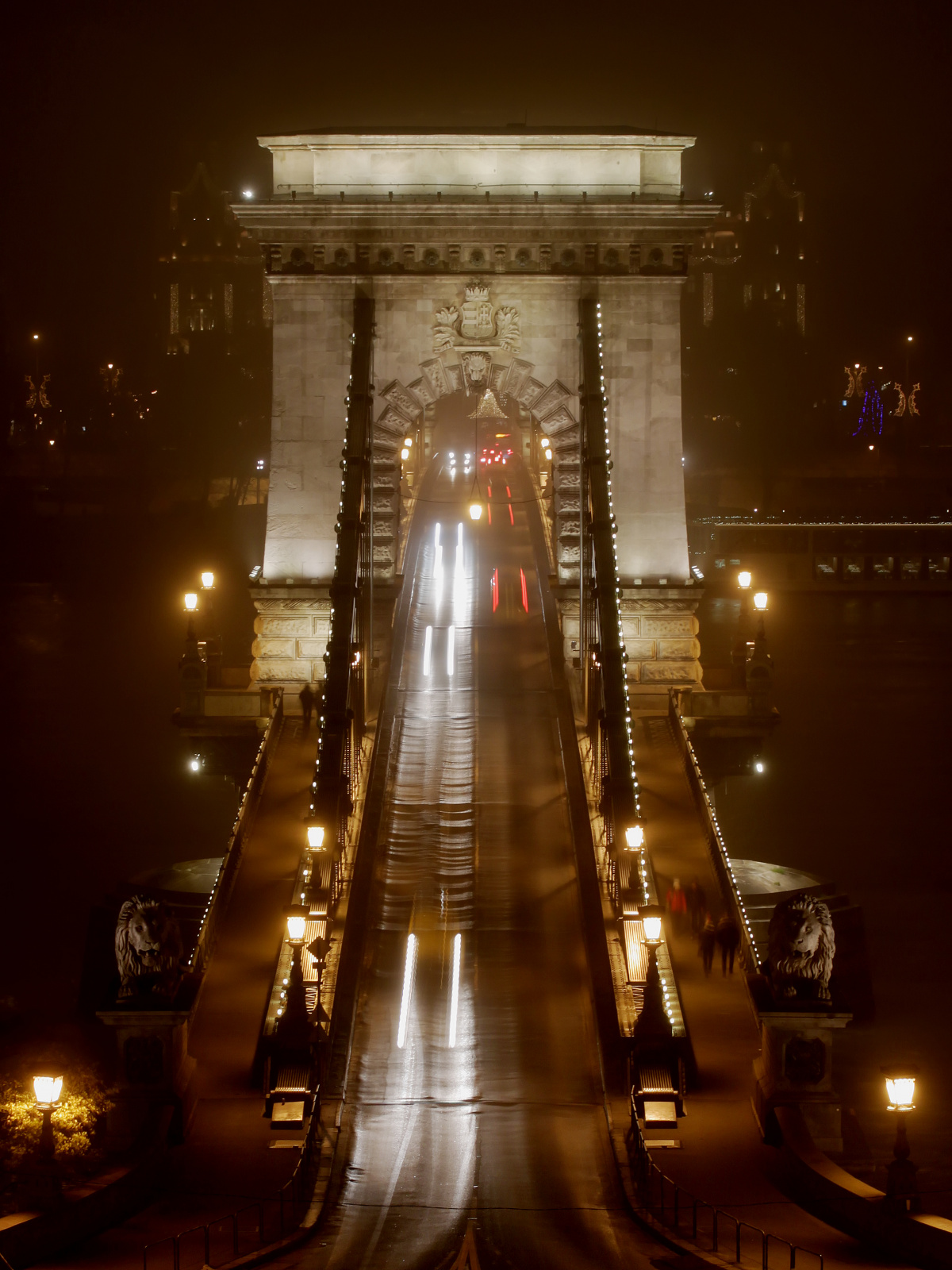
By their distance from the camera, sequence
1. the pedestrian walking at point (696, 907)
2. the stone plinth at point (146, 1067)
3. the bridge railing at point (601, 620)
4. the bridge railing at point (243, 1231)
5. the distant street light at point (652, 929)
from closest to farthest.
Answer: the bridge railing at point (243, 1231) < the stone plinth at point (146, 1067) < the distant street light at point (652, 929) < the pedestrian walking at point (696, 907) < the bridge railing at point (601, 620)

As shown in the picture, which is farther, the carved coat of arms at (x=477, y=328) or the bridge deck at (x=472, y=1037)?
the carved coat of arms at (x=477, y=328)

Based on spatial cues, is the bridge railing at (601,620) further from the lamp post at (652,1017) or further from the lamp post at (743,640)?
the lamp post at (652,1017)

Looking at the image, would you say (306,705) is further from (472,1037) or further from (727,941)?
(472,1037)

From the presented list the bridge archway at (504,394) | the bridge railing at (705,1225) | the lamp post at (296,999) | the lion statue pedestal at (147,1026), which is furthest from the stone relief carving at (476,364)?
A: the bridge railing at (705,1225)

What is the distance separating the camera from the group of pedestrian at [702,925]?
30.1 m

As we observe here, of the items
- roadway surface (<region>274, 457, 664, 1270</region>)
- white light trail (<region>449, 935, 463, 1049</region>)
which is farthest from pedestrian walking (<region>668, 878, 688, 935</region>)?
white light trail (<region>449, 935, 463, 1049</region>)

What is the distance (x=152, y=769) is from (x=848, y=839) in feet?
92.6

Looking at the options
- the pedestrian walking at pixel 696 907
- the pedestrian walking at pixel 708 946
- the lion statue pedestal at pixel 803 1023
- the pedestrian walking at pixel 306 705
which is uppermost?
the pedestrian walking at pixel 306 705

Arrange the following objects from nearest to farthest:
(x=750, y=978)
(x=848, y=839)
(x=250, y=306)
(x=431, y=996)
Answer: (x=750, y=978) → (x=431, y=996) → (x=848, y=839) → (x=250, y=306)

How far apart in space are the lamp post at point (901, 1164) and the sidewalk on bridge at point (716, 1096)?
2.86 feet

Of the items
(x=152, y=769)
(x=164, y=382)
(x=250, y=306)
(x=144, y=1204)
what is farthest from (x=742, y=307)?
(x=144, y=1204)

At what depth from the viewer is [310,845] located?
30.4 meters

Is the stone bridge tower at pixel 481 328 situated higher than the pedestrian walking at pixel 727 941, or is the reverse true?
the stone bridge tower at pixel 481 328

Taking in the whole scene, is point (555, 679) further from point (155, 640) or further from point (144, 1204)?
point (155, 640)
